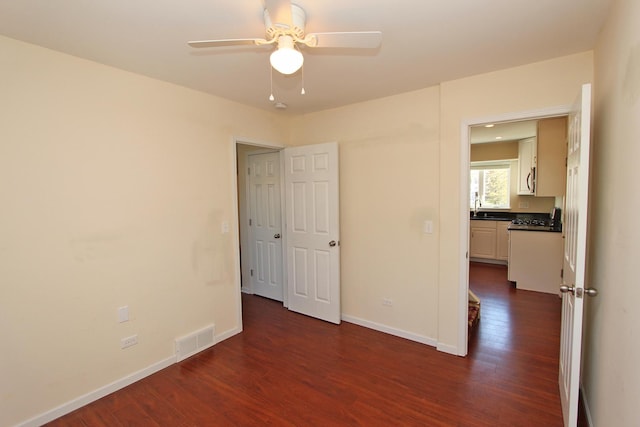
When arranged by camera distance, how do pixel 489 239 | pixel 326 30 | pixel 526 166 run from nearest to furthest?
pixel 326 30 → pixel 526 166 → pixel 489 239

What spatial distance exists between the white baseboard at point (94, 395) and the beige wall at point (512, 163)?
21.4 feet

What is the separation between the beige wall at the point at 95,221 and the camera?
190 cm

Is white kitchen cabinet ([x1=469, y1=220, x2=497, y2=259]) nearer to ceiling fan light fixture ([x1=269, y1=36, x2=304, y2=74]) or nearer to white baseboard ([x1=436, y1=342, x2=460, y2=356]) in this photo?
white baseboard ([x1=436, y1=342, x2=460, y2=356])

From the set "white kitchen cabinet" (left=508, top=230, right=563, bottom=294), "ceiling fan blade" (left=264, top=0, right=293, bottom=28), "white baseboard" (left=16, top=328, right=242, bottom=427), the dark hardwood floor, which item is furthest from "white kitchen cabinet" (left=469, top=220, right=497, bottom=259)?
"ceiling fan blade" (left=264, top=0, right=293, bottom=28)

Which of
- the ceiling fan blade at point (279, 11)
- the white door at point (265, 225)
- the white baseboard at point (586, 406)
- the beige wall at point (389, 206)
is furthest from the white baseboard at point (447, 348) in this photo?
the ceiling fan blade at point (279, 11)

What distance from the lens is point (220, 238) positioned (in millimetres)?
3084

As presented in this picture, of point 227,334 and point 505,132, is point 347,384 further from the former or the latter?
point 505,132

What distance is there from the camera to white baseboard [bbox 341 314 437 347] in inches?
118

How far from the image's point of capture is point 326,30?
1.82 metres

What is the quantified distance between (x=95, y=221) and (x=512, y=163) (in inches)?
278

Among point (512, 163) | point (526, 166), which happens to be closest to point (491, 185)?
point (512, 163)

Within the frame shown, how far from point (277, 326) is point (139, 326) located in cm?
143

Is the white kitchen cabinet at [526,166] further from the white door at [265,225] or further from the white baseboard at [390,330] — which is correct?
the white door at [265,225]

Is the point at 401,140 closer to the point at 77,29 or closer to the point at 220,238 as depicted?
the point at 220,238
